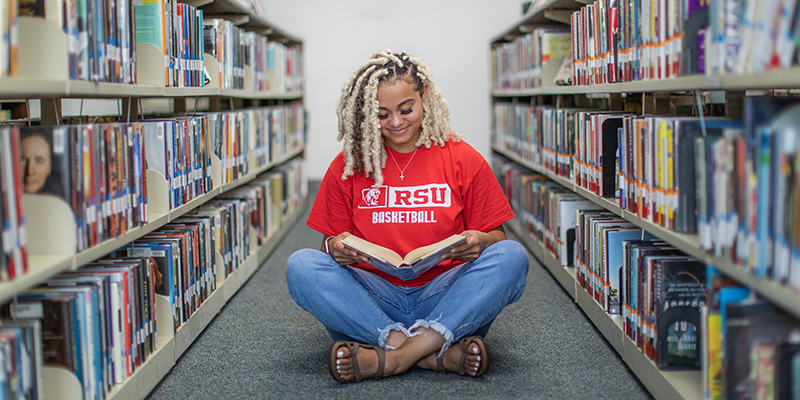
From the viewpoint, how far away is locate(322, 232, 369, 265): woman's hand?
1.78 meters

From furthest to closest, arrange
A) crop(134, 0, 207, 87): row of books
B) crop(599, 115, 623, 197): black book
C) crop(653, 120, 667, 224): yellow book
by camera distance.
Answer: crop(599, 115, 623, 197): black book
crop(134, 0, 207, 87): row of books
crop(653, 120, 667, 224): yellow book

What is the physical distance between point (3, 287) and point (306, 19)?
215 inches

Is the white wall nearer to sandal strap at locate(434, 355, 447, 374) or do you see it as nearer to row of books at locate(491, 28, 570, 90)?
row of books at locate(491, 28, 570, 90)

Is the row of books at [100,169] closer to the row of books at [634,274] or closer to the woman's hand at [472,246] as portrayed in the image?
the woman's hand at [472,246]

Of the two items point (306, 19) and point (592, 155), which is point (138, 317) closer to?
point (592, 155)

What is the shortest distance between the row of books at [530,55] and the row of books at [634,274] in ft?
2.24

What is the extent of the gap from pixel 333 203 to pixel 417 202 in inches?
10.2

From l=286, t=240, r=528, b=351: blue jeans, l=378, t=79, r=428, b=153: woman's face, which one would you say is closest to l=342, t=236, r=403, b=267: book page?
l=286, t=240, r=528, b=351: blue jeans

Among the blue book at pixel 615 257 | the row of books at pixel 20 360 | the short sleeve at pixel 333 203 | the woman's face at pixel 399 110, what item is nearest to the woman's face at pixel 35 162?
the row of books at pixel 20 360

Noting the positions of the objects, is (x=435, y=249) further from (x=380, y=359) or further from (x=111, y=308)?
(x=111, y=308)

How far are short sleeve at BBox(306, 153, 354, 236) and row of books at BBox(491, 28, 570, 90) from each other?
68.2 inches

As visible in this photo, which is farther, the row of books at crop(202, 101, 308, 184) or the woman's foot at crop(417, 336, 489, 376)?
the row of books at crop(202, 101, 308, 184)

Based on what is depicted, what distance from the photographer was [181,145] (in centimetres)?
220

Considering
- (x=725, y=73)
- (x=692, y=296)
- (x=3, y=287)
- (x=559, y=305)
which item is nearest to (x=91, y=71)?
(x=3, y=287)
